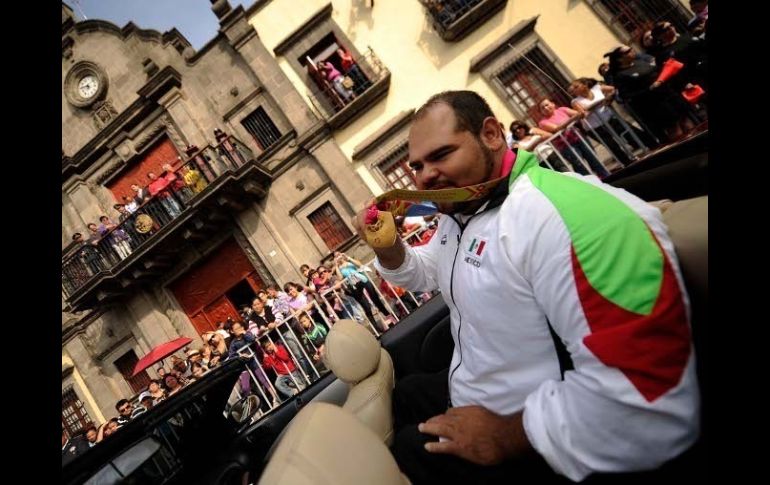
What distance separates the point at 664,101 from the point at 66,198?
16.9 meters

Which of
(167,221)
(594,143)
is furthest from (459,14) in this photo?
(167,221)

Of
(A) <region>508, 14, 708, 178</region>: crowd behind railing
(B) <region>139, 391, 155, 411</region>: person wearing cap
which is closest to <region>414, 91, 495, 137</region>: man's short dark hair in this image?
(A) <region>508, 14, 708, 178</region>: crowd behind railing

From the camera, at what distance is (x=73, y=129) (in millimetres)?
12992

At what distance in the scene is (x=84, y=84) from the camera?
518 inches

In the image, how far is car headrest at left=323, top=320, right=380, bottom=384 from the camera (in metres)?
1.86

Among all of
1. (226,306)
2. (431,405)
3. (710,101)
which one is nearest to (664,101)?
(710,101)

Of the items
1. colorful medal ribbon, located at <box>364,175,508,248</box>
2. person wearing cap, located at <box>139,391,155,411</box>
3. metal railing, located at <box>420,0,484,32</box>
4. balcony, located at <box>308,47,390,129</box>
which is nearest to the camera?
colorful medal ribbon, located at <box>364,175,508,248</box>

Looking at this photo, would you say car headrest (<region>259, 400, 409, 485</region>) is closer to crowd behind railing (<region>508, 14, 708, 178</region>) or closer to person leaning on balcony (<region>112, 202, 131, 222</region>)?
crowd behind railing (<region>508, 14, 708, 178</region>)

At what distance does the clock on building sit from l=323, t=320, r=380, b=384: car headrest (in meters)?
15.7

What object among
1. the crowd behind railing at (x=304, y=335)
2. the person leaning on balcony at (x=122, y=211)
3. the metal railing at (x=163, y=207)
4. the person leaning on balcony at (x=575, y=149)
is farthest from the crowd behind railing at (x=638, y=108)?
the person leaning on balcony at (x=122, y=211)

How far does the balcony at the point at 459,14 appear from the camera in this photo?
9.96 metres

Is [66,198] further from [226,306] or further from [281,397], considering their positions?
[281,397]

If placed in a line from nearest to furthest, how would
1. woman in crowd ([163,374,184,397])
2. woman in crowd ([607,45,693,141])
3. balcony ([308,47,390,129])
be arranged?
woman in crowd ([607,45,693,141]) → woman in crowd ([163,374,184,397]) → balcony ([308,47,390,129])

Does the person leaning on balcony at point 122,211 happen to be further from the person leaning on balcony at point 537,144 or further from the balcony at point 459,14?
the person leaning on balcony at point 537,144
